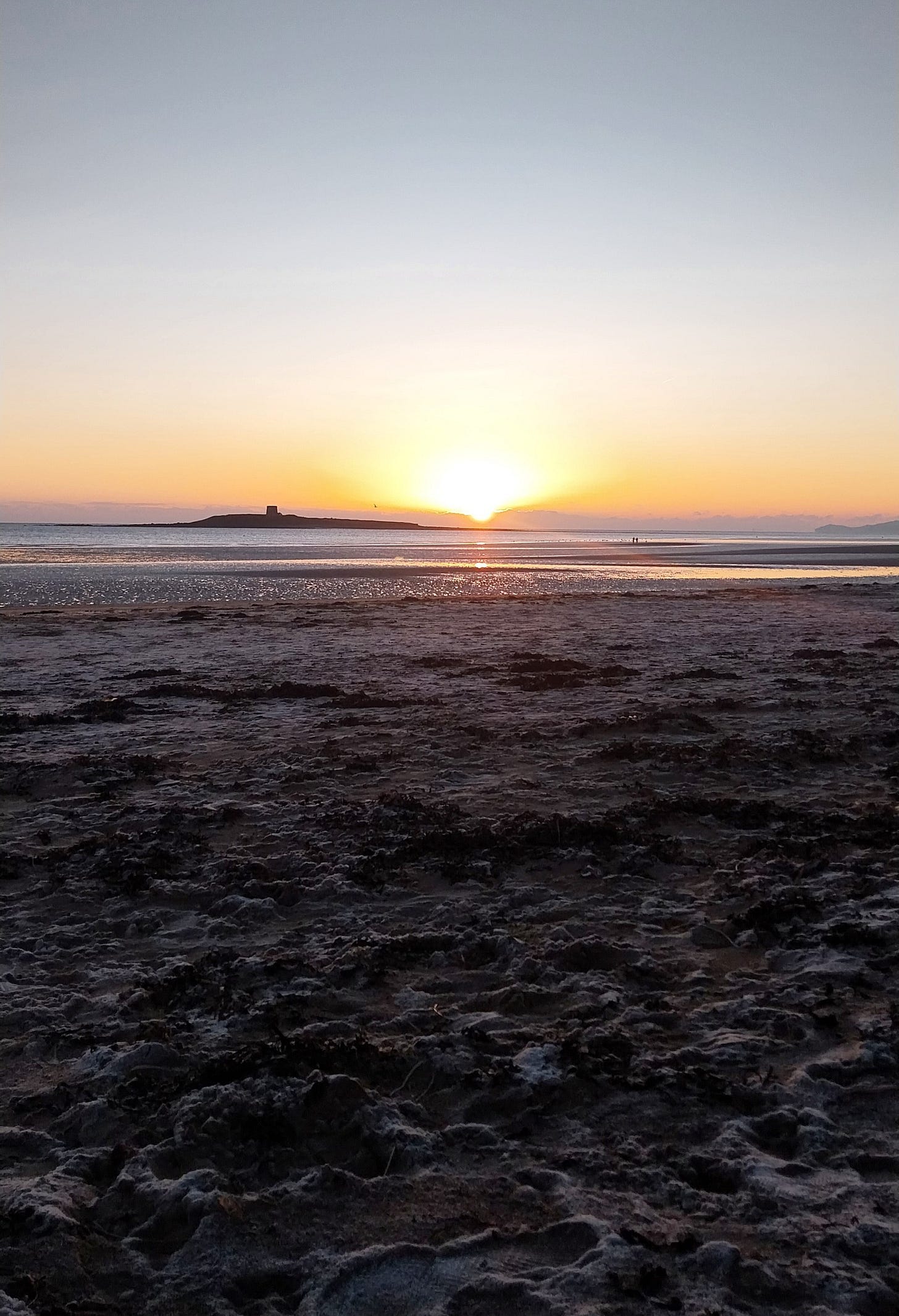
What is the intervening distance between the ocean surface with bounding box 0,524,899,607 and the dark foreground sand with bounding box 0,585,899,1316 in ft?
78.0

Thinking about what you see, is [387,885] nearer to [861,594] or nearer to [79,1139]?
[79,1139]

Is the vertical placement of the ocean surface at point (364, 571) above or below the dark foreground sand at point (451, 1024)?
above

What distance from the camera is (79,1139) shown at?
3412 mm

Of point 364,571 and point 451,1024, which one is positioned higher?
point 364,571

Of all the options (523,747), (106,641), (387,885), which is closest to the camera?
(387,885)

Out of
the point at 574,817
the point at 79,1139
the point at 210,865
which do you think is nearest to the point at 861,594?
the point at 574,817

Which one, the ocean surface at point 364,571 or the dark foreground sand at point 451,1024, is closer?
the dark foreground sand at point 451,1024

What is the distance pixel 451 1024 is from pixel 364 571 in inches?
1750

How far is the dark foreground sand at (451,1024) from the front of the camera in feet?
9.26

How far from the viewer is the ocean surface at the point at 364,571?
111 ft

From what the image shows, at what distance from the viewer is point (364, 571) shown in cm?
4788

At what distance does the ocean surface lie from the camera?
33.8 metres

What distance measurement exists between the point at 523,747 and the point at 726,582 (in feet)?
112

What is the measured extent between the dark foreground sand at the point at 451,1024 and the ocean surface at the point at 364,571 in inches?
936
